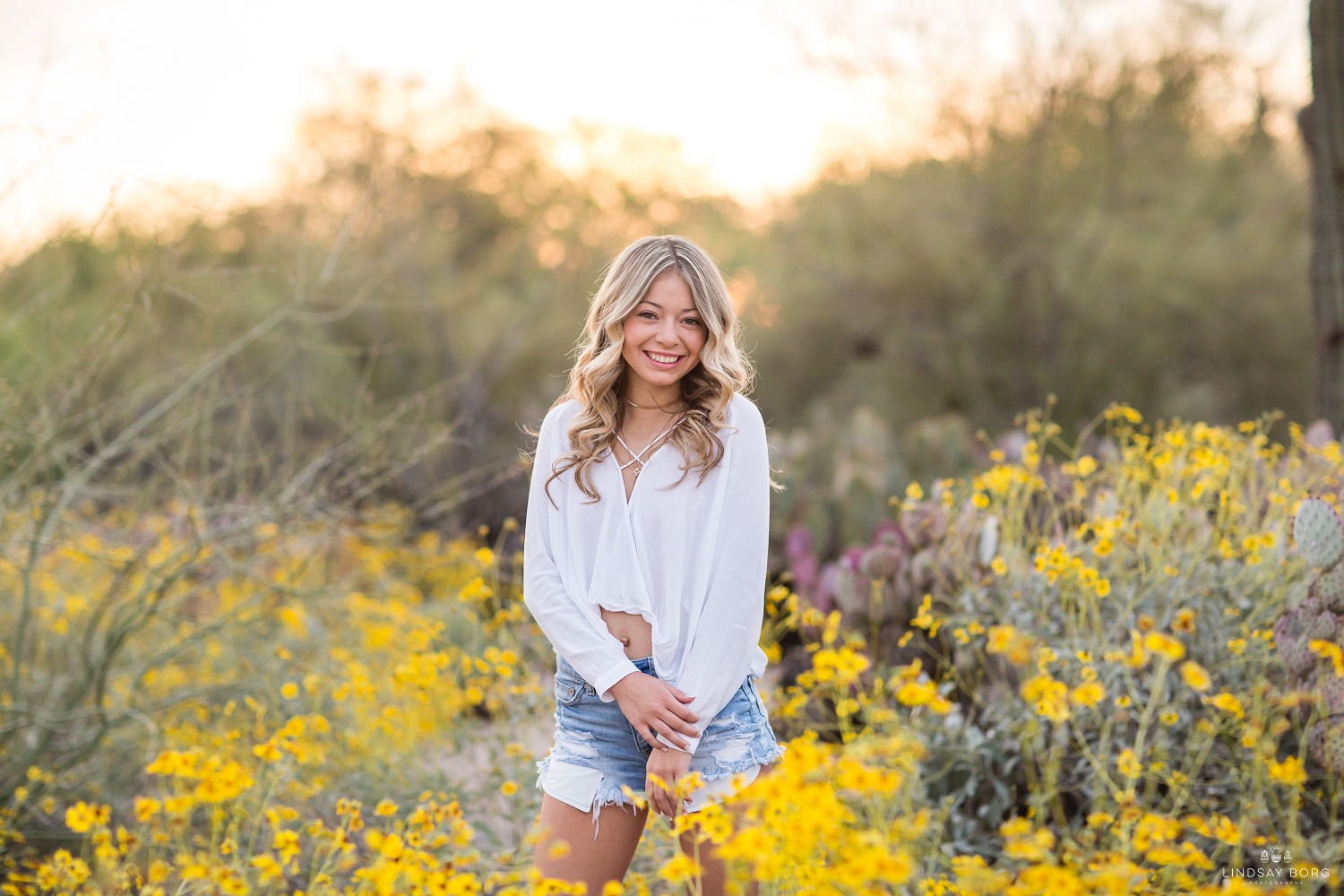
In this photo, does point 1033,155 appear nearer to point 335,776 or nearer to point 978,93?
point 978,93

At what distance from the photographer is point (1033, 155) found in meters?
8.64

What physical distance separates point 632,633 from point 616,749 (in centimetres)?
21

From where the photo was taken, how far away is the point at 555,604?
1802mm

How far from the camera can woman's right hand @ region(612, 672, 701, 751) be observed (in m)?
1.67

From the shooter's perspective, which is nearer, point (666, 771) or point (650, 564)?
point (666, 771)

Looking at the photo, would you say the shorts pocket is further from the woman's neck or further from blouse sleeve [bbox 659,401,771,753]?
the woman's neck

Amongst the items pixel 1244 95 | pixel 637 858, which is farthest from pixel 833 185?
pixel 637 858

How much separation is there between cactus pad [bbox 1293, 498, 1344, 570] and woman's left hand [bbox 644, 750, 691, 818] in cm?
152

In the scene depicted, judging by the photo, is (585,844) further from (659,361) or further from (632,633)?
(659,361)

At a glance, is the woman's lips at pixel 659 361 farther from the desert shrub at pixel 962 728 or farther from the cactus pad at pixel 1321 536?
the cactus pad at pixel 1321 536

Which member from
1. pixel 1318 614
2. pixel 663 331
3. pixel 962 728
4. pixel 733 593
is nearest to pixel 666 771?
pixel 733 593

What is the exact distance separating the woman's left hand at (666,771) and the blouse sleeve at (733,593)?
0.06 feet

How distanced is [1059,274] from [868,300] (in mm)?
1867

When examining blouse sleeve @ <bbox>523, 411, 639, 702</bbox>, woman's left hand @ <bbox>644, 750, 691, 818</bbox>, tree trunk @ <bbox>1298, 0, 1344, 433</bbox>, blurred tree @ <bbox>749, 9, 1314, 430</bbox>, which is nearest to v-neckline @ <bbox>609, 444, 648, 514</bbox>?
blouse sleeve @ <bbox>523, 411, 639, 702</bbox>
